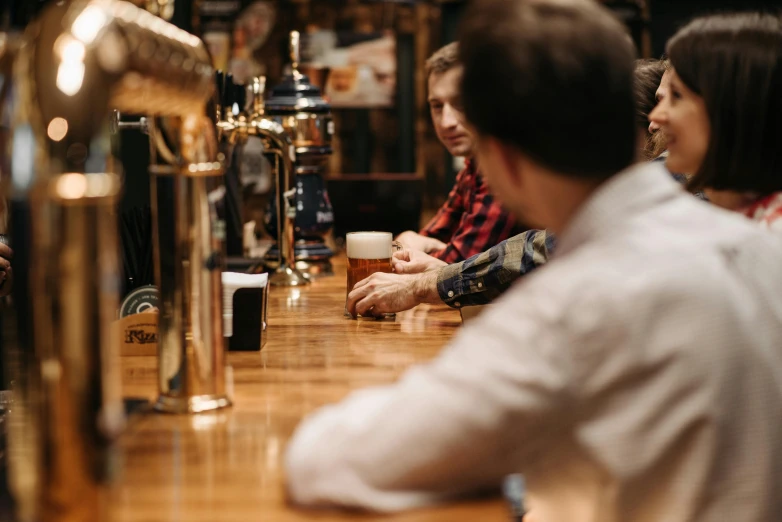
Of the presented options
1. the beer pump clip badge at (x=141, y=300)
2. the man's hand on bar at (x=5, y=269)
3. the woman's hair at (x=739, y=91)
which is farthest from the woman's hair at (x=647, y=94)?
the man's hand on bar at (x=5, y=269)

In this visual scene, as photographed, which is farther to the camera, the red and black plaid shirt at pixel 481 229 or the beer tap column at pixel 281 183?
the red and black plaid shirt at pixel 481 229

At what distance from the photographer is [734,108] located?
1.77 m

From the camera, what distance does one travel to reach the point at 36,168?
780 millimetres

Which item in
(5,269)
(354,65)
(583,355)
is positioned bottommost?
(5,269)

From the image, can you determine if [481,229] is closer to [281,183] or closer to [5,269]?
[281,183]

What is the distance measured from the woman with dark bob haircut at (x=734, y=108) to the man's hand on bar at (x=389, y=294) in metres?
0.61

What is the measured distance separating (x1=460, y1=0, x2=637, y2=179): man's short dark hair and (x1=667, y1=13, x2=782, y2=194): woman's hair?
0.84 meters

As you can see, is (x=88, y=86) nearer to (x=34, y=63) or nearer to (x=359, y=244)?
(x=34, y=63)

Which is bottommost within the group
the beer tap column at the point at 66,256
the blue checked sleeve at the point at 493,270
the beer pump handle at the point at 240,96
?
the blue checked sleeve at the point at 493,270

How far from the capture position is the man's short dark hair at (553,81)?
0.94 metres

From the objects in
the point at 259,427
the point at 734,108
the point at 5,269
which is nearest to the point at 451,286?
the point at 734,108

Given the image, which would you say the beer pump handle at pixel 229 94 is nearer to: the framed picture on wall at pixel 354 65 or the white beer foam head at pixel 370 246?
the white beer foam head at pixel 370 246

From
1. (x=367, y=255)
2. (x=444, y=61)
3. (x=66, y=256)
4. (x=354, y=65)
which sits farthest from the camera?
(x=354, y=65)

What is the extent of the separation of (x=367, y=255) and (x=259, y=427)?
3.41ft
